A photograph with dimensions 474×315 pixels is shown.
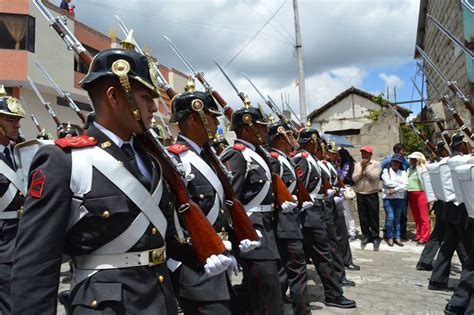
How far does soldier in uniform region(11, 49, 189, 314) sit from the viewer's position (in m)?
1.80

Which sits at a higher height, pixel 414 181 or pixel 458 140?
pixel 458 140

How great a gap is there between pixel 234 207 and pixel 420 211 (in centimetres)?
709

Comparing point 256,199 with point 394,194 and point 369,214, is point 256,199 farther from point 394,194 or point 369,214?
point 394,194

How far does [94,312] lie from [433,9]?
1673 cm

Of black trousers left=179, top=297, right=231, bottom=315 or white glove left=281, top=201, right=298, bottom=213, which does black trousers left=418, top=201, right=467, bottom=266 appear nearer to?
white glove left=281, top=201, right=298, bottom=213

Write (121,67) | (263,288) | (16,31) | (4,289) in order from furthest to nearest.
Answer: (16,31) < (263,288) < (4,289) < (121,67)

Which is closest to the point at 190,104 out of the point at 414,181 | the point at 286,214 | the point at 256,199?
the point at 256,199

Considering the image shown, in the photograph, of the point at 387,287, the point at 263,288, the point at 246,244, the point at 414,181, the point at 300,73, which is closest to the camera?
the point at 246,244

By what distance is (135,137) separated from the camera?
7.70 ft

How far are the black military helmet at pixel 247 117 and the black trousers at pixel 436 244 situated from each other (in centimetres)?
348

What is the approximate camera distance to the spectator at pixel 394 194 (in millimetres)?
9242

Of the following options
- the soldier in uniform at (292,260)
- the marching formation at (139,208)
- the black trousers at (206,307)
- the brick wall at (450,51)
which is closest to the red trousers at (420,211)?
the brick wall at (450,51)

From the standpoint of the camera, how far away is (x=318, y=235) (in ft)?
18.5

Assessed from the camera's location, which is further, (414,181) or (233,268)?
(414,181)
